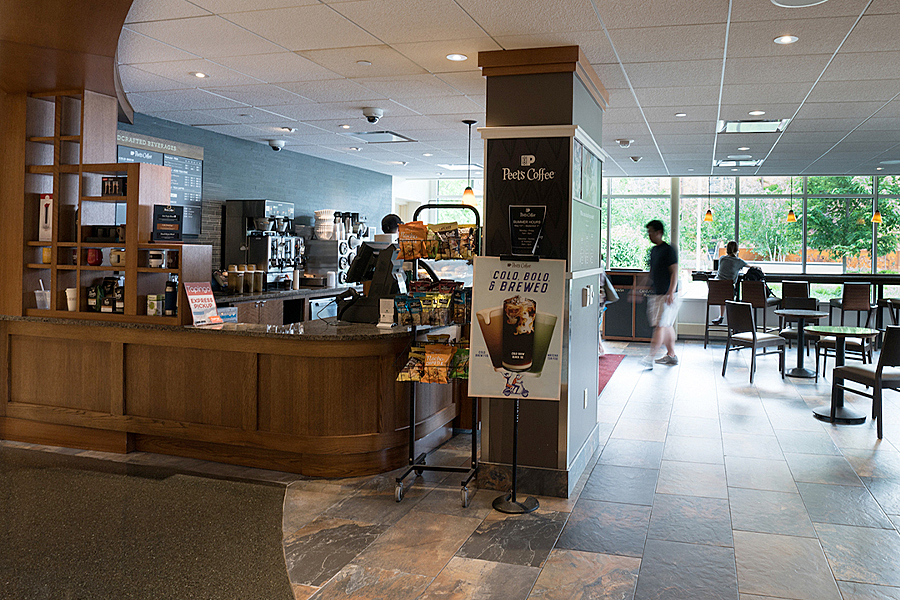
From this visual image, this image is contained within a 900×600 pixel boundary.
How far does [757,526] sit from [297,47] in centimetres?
383

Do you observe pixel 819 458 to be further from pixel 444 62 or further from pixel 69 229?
pixel 69 229

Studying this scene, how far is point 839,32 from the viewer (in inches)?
154

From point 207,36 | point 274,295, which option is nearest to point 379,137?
point 274,295

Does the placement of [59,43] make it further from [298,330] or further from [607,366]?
[607,366]

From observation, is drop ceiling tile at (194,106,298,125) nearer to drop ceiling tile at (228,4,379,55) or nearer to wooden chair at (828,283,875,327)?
drop ceiling tile at (228,4,379,55)

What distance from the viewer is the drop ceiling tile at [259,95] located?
5.54 metres

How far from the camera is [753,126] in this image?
6809mm

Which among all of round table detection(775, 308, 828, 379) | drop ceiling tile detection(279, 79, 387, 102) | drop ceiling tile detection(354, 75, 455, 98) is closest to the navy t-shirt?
round table detection(775, 308, 828, 379)

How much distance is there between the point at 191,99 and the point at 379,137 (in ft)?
7.82

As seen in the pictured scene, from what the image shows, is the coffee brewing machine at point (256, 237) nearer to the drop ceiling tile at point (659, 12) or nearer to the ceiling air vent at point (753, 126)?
the ceiling air vent at point (753, 126)

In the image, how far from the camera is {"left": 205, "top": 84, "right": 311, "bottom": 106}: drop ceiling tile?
5.54 metres

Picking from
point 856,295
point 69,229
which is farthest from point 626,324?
point 69,229

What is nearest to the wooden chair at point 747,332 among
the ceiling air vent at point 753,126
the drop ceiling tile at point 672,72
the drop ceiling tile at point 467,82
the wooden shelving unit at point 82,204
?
the ceiling air vent at point 753,126

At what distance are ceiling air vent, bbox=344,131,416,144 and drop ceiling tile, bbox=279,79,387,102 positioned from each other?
172 cm
